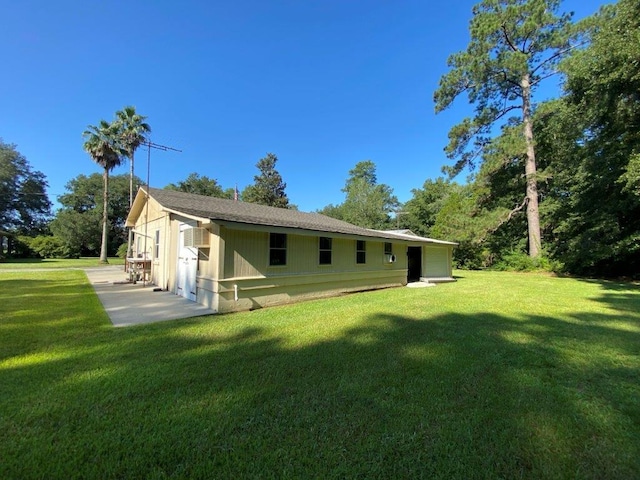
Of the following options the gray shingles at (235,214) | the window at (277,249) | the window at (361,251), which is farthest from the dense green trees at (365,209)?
the window at (277,249)

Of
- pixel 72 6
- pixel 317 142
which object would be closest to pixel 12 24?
pixel 72 6

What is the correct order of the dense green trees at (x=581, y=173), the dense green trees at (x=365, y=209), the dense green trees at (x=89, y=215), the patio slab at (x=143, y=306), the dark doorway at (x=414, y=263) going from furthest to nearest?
the dense green trees at (x=365, y=209) → the dense green trees at (x=89, y=215) → the dark doorway at (x=414, y=263) → the dense green trees at (x=581, y=173) → the patio slab at (x=143, y=306)

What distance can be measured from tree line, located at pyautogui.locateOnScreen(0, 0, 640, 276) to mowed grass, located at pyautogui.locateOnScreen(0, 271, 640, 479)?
34.6 feet

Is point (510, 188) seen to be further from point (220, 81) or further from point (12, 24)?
point (12, 24)

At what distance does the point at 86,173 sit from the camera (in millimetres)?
40219

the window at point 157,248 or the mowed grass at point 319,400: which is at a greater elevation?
the window at point 157,248

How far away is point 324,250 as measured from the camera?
379 inches

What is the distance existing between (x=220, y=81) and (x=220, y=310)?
11599 millimetres

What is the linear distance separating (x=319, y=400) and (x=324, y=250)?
684 cm

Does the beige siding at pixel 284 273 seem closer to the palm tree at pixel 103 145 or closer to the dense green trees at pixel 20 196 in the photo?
the palm tree at pixel 103 145

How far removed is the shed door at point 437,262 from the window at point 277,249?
28.8 ft

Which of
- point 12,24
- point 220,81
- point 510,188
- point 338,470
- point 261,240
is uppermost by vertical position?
point 220,81

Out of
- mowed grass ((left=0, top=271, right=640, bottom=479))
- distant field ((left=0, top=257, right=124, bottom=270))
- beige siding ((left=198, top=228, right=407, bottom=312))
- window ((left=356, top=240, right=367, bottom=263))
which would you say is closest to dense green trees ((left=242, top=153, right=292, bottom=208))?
distant field ((left=0, top=257, right=124, bottom=270))

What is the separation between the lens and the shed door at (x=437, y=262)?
14.6 m
